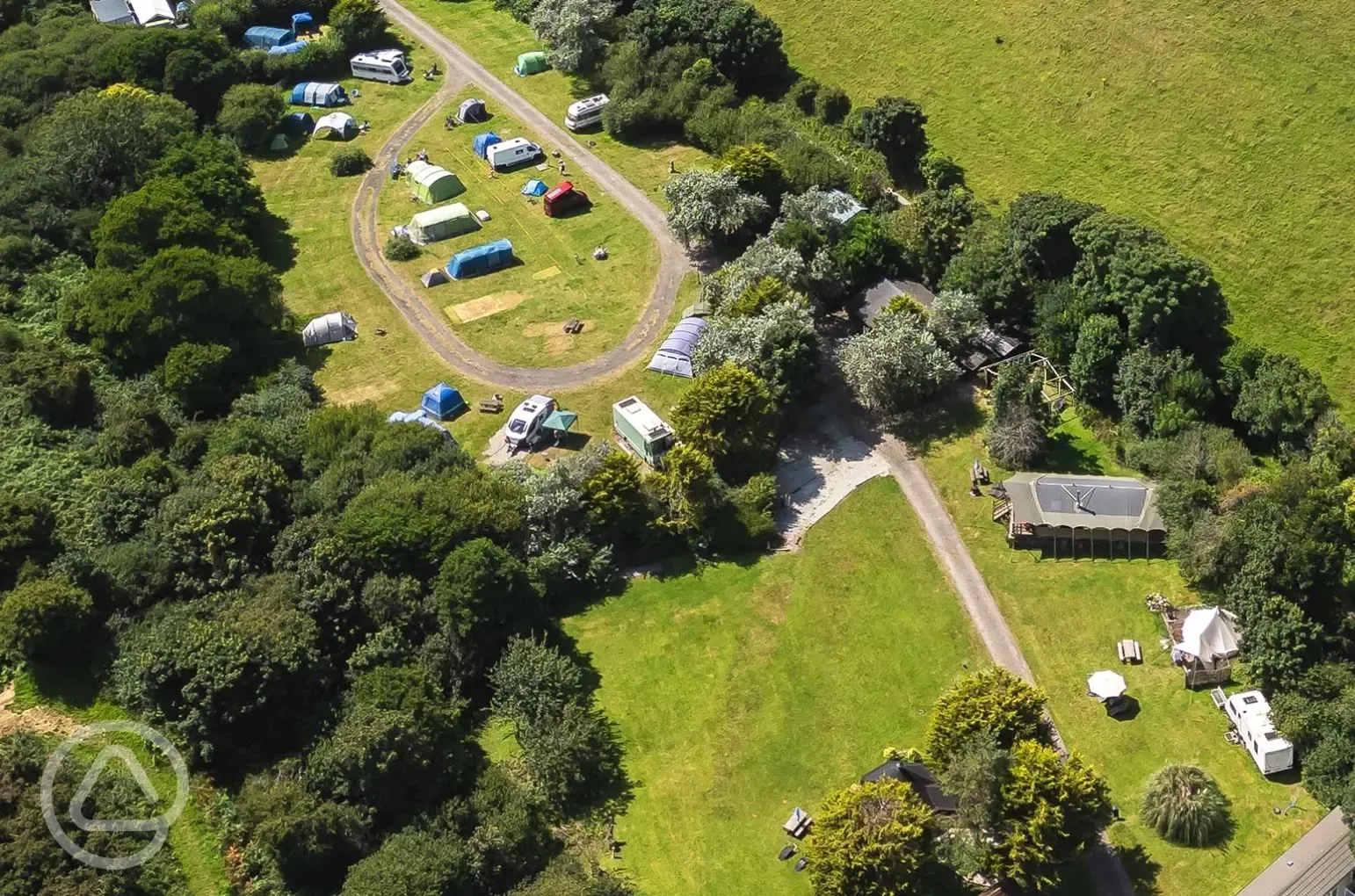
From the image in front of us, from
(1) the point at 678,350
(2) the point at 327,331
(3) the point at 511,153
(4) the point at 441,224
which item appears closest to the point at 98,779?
(2) the point at 327,331

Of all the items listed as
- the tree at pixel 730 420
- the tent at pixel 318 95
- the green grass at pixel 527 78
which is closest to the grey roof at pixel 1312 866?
the tree at pixel 730 420

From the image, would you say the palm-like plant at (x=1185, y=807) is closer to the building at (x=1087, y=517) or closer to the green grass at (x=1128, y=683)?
the green grass at (x=1128, y=683)

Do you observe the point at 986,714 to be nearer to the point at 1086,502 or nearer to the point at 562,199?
the point at 1086,502

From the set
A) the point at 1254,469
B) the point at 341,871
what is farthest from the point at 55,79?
the point at 1254,469

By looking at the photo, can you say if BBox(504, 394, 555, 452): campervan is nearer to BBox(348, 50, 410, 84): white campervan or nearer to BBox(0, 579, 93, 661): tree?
BBox(0, 579, 93, 661): tree

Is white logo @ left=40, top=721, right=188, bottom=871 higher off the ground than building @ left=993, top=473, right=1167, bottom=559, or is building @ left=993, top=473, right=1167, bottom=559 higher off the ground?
building @ left=993, top=473, right=1167, bottom=559

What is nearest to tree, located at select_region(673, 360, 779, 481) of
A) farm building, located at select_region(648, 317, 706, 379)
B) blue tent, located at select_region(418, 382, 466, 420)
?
farm building, located at select_region(648, 317, 706, 379)
